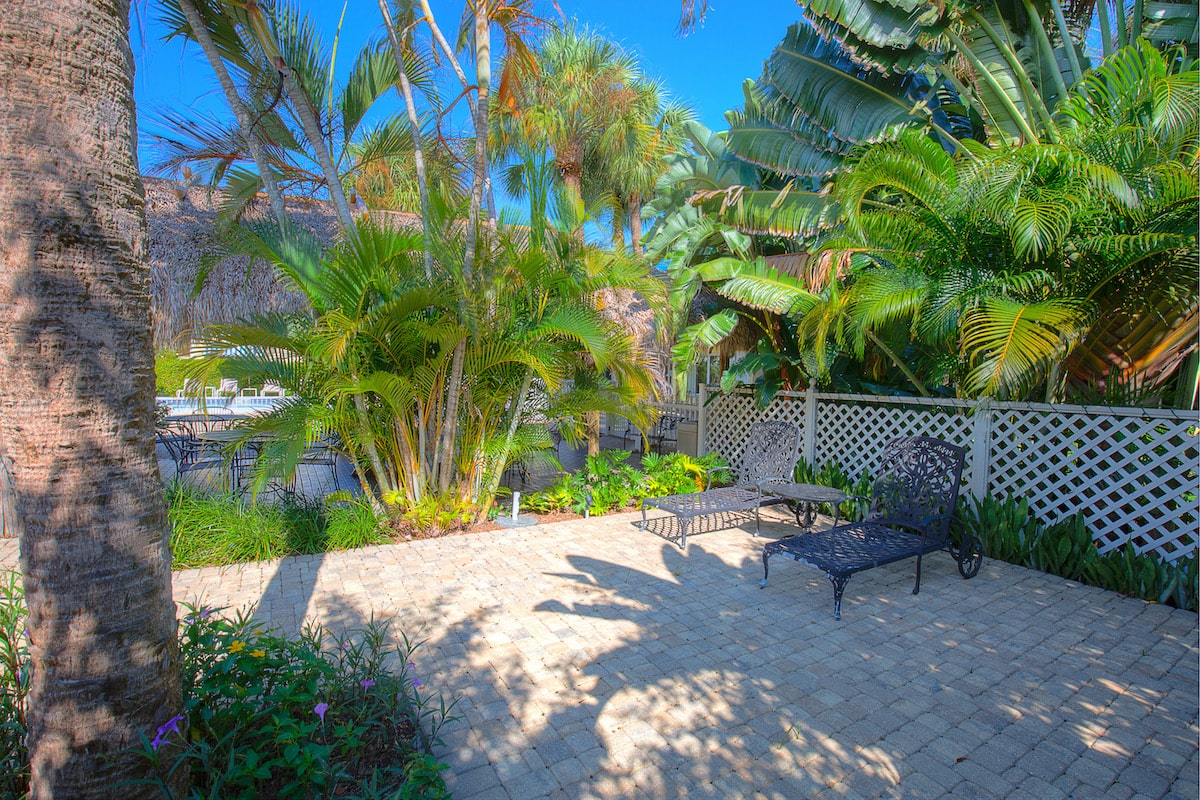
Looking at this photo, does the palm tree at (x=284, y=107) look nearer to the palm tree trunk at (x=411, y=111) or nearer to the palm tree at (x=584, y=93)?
the palm tree trunk at (x=411, y=111)

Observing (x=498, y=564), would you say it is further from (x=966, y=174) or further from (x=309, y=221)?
(x=309, y=221)

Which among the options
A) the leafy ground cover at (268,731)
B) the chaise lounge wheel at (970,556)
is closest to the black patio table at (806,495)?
the chaise lounge wheel at (970,556)

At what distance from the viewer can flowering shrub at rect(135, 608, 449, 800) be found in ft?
6.18

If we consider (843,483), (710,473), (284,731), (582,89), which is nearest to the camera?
(284,731)

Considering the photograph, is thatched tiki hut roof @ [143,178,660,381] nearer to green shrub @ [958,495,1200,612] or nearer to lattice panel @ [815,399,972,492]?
lattice panel @ [815,399,972,492]

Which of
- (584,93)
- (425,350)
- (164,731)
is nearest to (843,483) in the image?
(425,350)

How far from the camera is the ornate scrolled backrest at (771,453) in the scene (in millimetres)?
6387

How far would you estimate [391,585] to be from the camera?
Result: 180 inches

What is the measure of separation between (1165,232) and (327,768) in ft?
19.6

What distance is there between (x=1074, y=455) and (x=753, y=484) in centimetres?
284

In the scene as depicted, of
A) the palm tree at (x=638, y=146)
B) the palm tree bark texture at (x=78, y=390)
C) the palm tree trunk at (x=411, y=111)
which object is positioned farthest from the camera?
the palm tree at (x=638, y=146)

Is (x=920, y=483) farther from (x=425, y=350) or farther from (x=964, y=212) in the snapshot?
(x=425, y=350)

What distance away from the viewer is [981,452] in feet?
18.4

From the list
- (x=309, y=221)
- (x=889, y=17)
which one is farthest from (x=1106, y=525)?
(x=309, y=221)
